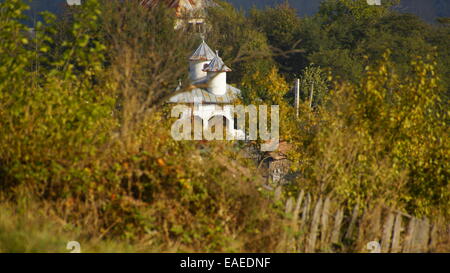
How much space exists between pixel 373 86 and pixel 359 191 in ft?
6.49

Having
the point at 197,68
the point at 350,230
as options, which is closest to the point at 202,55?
the point at 197,68

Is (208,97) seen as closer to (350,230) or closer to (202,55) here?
(202,55)

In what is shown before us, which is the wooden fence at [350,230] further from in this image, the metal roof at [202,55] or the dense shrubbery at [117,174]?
the metal roof at [202,55]

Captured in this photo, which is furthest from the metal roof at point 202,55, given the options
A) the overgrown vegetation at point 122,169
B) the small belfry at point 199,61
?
the overgrown vegetation at point 122,169

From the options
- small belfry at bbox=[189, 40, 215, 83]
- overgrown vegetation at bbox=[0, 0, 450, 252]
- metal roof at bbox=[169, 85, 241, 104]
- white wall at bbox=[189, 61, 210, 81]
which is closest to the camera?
overgrown vegetation at bbox=[0, 0, 450, 252]

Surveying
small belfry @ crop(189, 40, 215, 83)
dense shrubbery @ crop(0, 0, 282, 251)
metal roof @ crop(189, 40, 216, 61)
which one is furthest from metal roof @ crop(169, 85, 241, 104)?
dense shrubbery @ crop(0, 0, 282, 251)

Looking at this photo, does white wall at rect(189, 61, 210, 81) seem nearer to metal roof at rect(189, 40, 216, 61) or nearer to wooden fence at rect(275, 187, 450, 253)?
metal roof at rect(189, 40, 216, 61)

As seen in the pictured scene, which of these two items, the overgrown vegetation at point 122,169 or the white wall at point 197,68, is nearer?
the overgrown vegetation at point 122,169

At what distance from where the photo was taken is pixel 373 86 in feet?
34.9

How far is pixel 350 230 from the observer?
878cm

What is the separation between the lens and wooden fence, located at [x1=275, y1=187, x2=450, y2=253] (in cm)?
845

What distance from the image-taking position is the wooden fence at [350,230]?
27.7 ft

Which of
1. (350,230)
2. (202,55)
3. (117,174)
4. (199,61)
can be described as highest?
(202,55)
